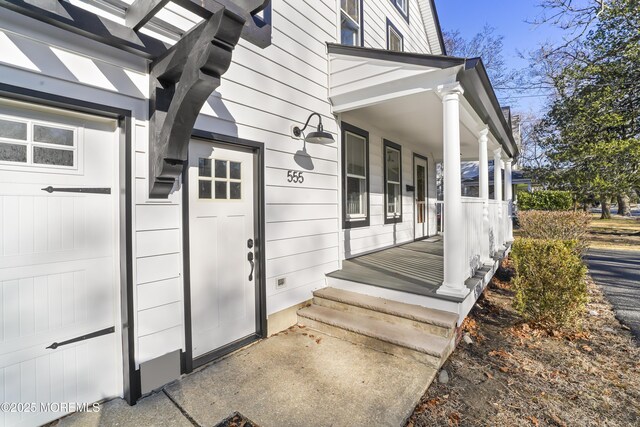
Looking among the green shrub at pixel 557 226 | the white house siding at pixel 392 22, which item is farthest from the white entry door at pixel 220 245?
the green shrub at pixel 557 226

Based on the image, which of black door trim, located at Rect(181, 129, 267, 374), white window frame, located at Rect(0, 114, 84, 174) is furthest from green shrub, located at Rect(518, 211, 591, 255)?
white window frame, located at Rect(0, 114, 84, 174)

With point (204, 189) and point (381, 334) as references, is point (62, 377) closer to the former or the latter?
point (204, 189)

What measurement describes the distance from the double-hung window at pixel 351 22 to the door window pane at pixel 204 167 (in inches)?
136

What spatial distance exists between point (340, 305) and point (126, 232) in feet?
7.98

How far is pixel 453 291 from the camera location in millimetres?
3199

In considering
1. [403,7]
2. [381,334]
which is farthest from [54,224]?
[403,7]

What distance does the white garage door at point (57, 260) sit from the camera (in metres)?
1.93

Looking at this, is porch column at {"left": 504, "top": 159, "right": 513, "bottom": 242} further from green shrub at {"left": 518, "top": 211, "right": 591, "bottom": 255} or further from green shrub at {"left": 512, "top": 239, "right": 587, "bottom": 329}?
green shrub at {"left": 512, "top": 239, "right": 587, "bottom": 329}

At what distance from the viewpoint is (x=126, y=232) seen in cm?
229

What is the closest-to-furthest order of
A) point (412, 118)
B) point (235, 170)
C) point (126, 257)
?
point (126, 257) < point (235, 170) < point (412, 118)

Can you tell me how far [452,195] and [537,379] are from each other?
1818 mm

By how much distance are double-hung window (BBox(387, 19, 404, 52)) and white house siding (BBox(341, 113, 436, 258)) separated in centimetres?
206

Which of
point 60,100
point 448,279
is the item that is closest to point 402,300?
point 448,279

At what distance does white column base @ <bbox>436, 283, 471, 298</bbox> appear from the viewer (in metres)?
3.17
